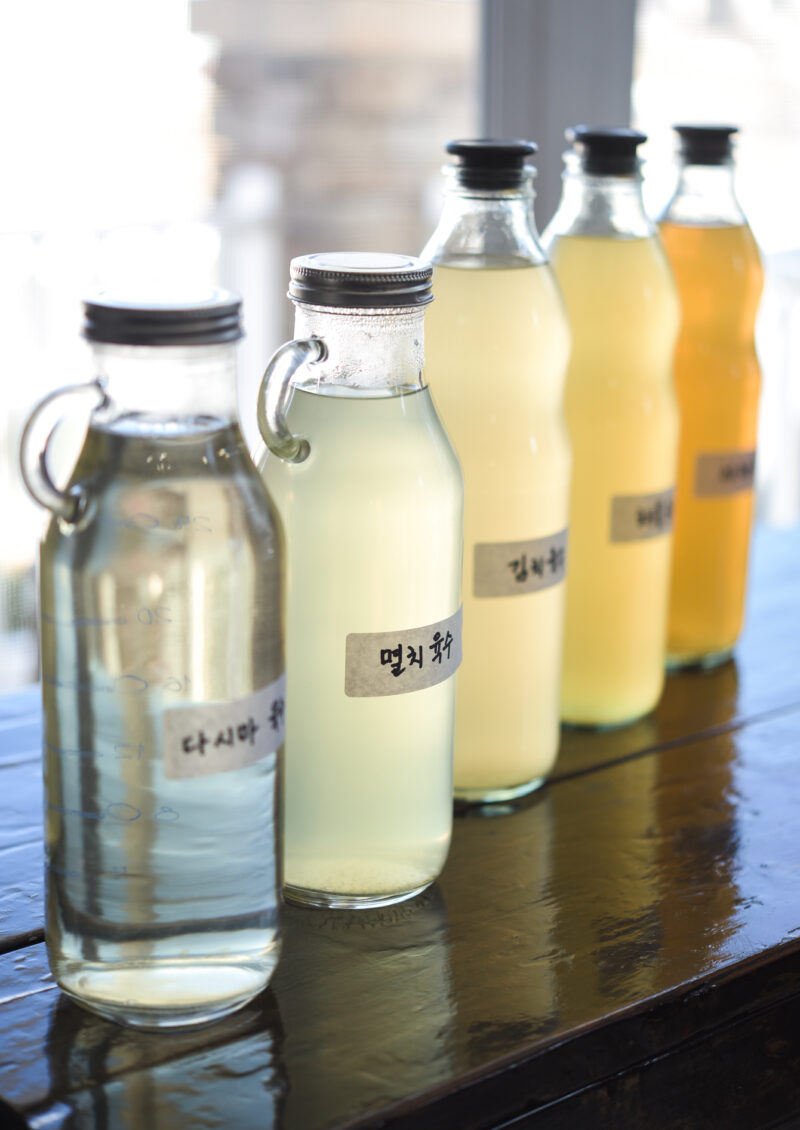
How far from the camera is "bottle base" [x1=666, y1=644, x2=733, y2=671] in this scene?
0.92m

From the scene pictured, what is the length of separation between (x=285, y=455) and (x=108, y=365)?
10 centimetres

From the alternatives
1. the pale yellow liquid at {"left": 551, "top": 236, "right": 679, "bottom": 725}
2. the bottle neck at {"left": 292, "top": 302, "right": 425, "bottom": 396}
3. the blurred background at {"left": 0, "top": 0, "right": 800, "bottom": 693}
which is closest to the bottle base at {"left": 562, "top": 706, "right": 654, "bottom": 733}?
the pale yellow liquid at {"left": 551, "top": 236, "right": 679, "bottom": 725}

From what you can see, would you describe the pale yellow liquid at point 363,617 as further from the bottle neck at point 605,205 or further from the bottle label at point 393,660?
the bottle neck at point 605,205

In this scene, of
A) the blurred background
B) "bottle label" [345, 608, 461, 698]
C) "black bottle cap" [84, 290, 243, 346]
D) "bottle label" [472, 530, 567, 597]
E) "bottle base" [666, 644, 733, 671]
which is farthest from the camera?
the blurred background

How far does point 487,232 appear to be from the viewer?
0.66 m

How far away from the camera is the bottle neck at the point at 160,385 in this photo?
0.48m

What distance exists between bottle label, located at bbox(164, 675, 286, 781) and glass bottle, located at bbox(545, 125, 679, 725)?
32cm

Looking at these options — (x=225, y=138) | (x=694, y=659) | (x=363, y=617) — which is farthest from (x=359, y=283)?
(x=225, y=138)

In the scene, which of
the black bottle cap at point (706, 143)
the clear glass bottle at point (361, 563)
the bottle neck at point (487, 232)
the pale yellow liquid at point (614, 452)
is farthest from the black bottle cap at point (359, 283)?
the black bottle cap at point (706, 143)

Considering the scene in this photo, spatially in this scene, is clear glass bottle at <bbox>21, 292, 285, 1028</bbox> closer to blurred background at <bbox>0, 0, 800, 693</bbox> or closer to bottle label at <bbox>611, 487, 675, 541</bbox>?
bottle label at <bbox>611, 487, 675, 541</bbox>

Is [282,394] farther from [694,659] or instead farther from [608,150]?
[694,659]

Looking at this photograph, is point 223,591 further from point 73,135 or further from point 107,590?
point 73,135

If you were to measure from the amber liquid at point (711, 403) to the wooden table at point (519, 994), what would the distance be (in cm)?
15

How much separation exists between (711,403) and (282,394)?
1.28 ft
